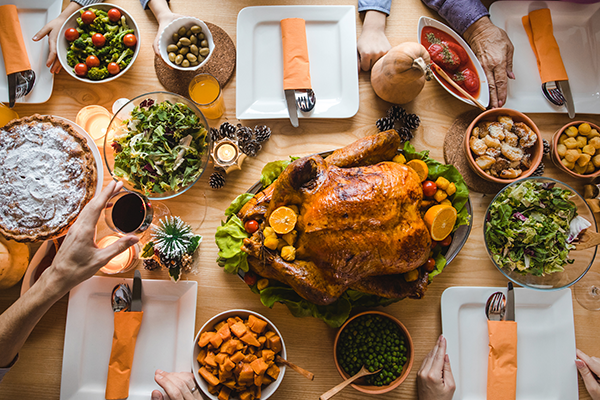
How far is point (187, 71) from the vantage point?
185 centimetres

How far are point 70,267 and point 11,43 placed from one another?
1275 millimetres

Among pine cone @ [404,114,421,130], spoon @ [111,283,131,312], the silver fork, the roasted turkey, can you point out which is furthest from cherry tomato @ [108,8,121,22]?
the silver fork

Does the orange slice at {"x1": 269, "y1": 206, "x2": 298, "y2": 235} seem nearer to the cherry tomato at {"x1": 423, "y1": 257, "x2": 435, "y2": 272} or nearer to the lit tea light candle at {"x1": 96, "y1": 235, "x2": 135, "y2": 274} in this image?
the cherry tomato at {"x1": 423, "y1": 257, "x2": 435, "y2": 272}

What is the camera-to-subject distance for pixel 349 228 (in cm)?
142

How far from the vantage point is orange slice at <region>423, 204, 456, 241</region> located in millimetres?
1520

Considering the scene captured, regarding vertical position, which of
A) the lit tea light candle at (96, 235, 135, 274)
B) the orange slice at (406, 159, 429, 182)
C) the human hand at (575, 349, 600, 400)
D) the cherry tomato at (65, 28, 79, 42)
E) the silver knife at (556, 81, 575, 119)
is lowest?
the human hand at (575, 349, 600, 400)

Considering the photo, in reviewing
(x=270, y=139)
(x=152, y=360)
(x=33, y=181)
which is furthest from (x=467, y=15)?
(x=152, y=360)

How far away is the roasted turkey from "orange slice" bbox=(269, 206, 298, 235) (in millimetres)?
40

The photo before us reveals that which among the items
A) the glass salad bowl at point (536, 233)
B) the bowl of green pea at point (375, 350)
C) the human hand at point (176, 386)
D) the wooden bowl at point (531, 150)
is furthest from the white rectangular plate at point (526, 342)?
the human hand at point (176, 386)

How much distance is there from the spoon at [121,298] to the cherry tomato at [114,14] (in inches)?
52.6

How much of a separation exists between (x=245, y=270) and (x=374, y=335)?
0.68 meters

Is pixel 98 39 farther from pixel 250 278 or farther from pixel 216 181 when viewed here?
pixel 250 278

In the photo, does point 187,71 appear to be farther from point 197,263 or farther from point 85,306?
point 85,306

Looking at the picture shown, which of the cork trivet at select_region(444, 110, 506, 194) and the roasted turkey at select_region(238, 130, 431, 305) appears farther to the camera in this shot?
the cork trivet at select_region(444, 110, 506, 194)
